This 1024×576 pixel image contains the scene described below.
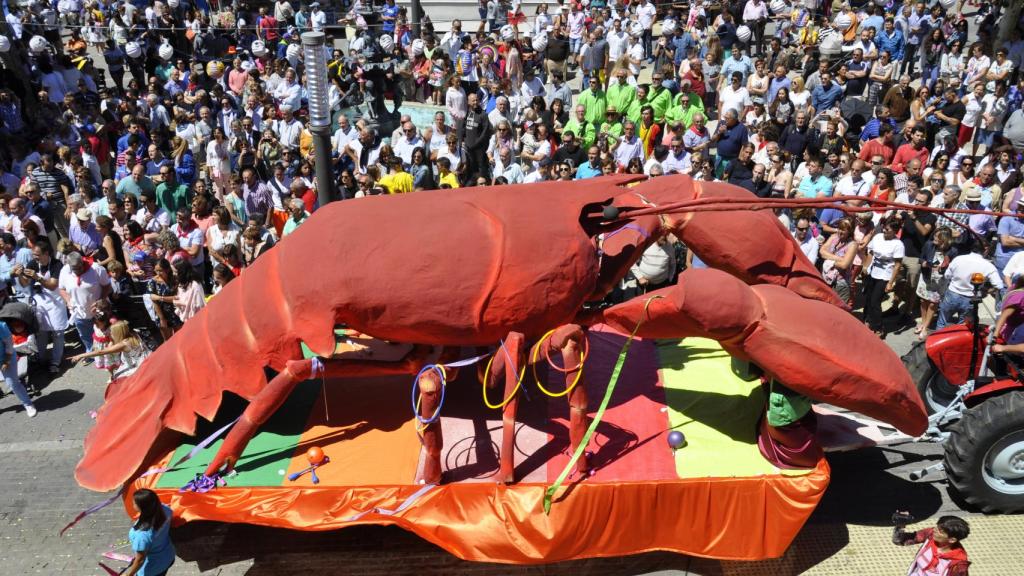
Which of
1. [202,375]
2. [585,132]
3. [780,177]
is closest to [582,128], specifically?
[585,132]

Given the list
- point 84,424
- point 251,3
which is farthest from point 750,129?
point 251,3

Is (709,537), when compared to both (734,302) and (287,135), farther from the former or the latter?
(287,135)

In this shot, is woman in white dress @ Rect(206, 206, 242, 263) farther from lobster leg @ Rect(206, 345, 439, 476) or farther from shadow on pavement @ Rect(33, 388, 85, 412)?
lobster leg @ Rect(206, 345, 439, 476)

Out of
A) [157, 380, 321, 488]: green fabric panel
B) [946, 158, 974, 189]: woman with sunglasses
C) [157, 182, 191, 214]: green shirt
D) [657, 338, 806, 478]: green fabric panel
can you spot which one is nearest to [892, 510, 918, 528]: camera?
[657, 338, 806, 478]: green fabric panel

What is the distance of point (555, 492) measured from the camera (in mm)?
5789

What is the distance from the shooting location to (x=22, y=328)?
29.8 ft

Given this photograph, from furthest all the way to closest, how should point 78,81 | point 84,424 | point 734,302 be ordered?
1. point 78,81
2. point 84,424
3. point 734,302

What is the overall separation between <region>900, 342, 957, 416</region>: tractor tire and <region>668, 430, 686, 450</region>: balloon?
2.39 m

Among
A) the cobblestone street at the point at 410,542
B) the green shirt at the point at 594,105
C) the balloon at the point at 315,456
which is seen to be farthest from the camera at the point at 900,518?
the green shirt at the point at 594,105

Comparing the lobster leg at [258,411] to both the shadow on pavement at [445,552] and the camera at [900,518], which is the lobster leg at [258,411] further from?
the camera at [900,518]

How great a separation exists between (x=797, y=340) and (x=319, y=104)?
5433 millimetres

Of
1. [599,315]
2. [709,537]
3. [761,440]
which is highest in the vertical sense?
[599,315]

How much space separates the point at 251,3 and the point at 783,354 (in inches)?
699

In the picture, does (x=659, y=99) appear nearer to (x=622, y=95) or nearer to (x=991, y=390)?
(x=622, y=95)
